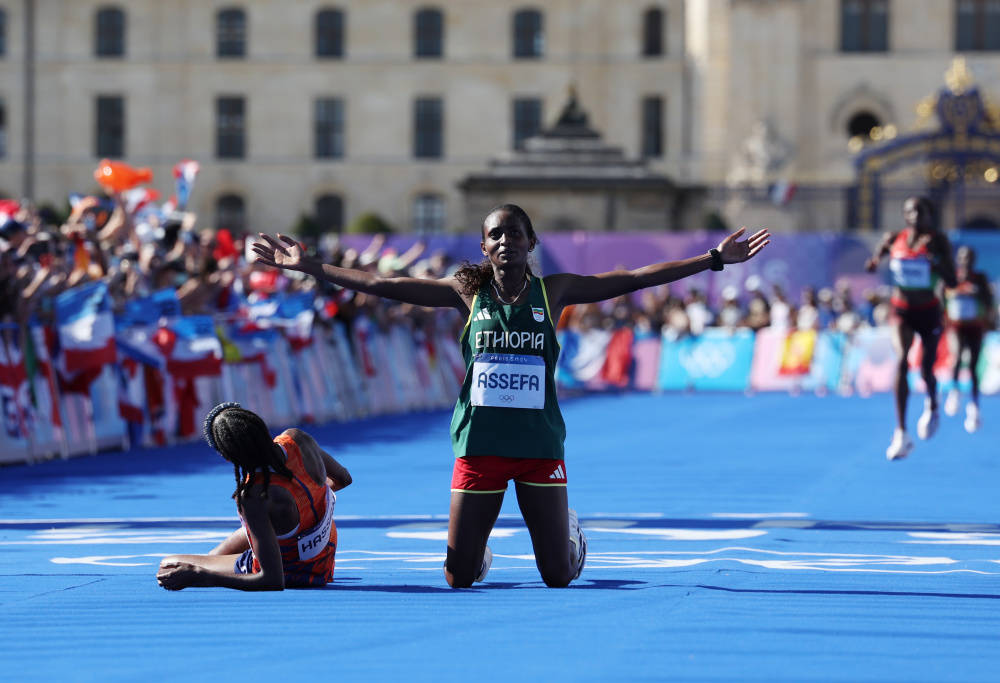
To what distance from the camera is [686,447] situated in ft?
59.1

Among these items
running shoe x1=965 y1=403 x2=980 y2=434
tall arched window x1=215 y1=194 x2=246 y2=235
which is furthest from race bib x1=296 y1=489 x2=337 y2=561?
tall arched window x1=215 y1=194 x2=246 y2=235

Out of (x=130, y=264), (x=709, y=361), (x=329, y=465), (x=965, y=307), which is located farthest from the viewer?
(x=709, y=361)

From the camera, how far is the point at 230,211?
68.9m

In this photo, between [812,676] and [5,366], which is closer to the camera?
[812,676]

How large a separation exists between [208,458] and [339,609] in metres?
9.01

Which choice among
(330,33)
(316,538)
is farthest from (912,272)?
(330,33)

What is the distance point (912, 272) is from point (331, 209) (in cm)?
5582

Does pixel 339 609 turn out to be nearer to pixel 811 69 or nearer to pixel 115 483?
pixel 115 483

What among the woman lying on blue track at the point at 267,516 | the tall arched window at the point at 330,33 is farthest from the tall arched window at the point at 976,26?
the woman lying on blue track at the point at 267,516

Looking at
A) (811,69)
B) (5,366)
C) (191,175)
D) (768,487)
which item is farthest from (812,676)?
(811,69)

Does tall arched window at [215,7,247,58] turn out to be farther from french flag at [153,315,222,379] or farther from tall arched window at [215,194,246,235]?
french flag at [153,315,222,379]

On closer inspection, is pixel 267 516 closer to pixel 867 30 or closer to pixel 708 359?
pixel 708 359

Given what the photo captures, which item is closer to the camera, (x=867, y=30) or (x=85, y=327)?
(x=85, y=327)

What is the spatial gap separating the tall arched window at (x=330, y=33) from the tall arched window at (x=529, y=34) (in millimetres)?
6613
